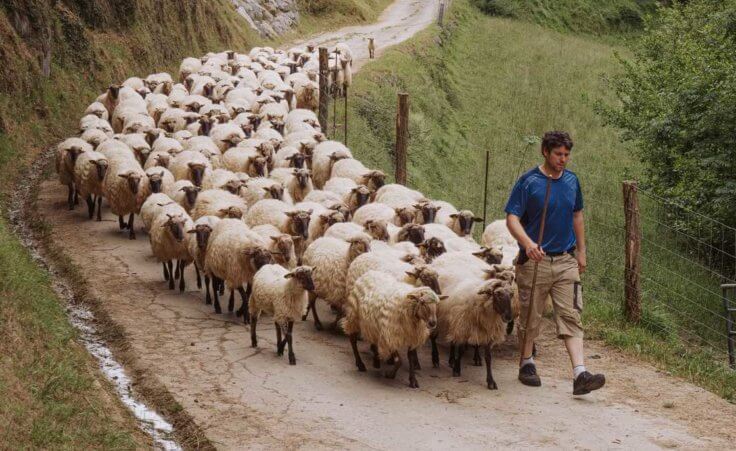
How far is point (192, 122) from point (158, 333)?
9.61 meters

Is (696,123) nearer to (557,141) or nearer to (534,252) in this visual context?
(557,141)

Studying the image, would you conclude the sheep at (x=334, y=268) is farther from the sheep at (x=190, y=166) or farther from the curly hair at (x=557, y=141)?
the sheep at (x=190, y=166)

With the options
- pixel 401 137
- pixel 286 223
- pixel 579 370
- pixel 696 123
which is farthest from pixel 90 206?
pixel 696 123

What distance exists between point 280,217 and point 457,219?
2667 millimetres

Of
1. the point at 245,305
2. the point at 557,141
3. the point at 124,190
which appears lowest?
the point at 245,305

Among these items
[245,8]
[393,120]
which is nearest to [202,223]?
[393,120]

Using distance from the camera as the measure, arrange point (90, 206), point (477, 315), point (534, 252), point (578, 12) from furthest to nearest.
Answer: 1. point (578, 12)
2. point (90, 206)
3. point (477, 315)
4. point (534, 252)

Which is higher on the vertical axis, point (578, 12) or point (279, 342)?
point (578, 12)

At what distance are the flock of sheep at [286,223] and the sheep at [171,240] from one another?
2 centimetres

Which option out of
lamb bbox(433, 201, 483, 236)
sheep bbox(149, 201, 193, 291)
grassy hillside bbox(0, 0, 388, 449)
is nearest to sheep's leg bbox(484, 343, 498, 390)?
grassy hillside bbox(0, 0, 388, 449)

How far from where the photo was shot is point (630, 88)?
2466 centimetres

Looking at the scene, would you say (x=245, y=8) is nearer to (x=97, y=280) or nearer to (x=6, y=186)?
(x=6, y=186)

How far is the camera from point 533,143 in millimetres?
26828

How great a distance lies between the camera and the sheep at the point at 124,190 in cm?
1602
